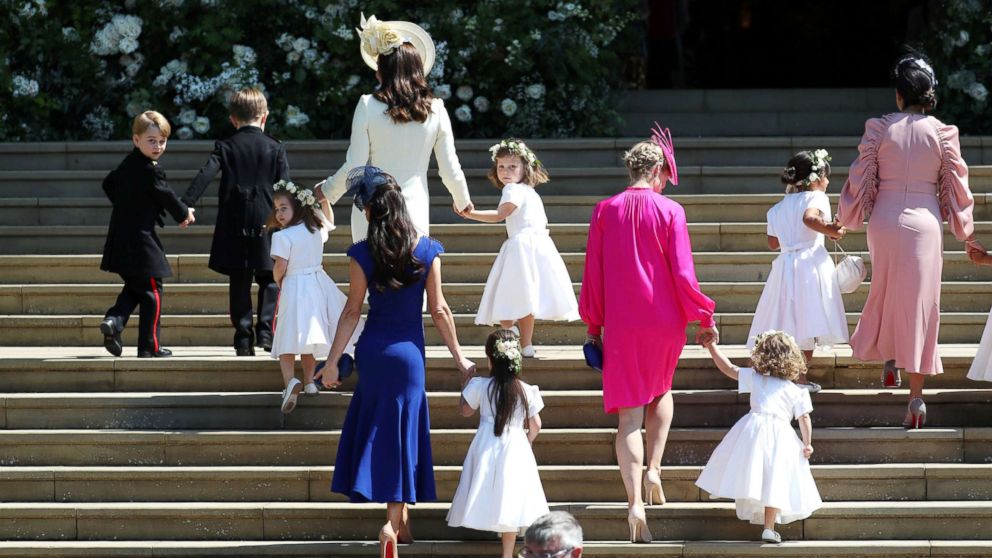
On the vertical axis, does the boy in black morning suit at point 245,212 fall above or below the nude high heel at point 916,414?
above

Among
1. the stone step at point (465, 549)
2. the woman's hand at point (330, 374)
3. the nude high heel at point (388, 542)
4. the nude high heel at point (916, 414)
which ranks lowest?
the stone step at point (465, 549)

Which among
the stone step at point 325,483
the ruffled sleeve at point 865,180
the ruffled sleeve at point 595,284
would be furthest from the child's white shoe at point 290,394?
the ruffled sleeve at point 865,180

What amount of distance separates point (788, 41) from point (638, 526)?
1087cm

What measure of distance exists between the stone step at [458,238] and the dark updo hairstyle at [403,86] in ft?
7.14

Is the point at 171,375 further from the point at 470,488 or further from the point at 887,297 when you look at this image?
the point at 887,297

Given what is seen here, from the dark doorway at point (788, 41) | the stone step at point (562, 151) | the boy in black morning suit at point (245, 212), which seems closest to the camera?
the boy in black morning suit at point (245, 212)

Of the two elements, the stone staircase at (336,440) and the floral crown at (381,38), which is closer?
the stone staircase at (336,440)

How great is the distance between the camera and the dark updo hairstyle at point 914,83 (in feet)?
26.6

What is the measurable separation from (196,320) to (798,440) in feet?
13.1

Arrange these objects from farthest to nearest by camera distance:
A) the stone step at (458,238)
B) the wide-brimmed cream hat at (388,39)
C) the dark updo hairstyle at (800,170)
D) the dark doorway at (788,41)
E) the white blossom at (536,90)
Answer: the dark doorway at (788,41), the white blossom at (536,90), the stone step at (458,238), the dark updo hairstyle at (800,170), the wide-brimmed cream hat at (388,39)

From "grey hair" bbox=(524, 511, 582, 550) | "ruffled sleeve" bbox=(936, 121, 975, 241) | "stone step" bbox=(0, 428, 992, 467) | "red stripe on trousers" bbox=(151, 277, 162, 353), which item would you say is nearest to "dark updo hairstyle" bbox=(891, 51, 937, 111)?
"ruffled sleeve" bbox=(936, 121, 975, 241)

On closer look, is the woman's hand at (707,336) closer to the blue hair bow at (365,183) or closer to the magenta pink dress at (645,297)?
the magenta pink dress at (645,297)

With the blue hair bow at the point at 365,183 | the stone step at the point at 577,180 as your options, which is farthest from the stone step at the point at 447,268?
the blue hair bow at the point at 365,183

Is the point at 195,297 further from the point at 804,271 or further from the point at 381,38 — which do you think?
the point at 804,271
